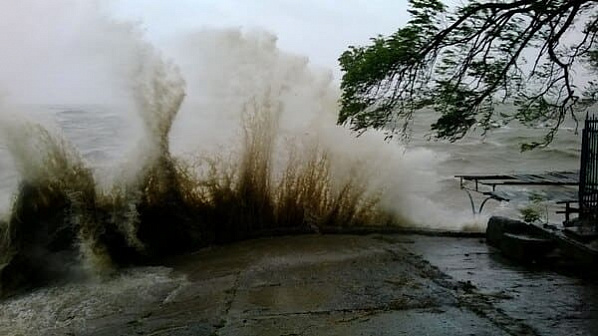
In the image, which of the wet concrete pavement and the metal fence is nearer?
the wet concrete pavement

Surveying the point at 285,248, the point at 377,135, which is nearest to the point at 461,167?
the point at 377,135

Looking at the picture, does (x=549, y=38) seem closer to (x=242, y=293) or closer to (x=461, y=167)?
(x=242, y=293)

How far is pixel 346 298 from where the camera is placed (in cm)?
673

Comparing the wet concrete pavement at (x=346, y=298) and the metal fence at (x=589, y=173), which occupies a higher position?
the metal fence at (x=589, y=173)

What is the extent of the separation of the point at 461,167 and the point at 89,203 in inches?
762

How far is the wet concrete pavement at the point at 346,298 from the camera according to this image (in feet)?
19.2

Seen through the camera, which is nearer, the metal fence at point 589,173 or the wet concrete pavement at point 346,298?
the wet concrete pavement at point 346,298

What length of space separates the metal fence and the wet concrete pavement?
1360 millimetres

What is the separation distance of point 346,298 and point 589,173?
14.1ft

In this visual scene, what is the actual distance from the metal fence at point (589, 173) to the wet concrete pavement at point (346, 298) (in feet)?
4.46

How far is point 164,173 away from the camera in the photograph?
11.5 metres

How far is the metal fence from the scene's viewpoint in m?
8.79

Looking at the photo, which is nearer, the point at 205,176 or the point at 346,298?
the point at 346,298

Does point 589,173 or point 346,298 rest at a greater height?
point 589,173
